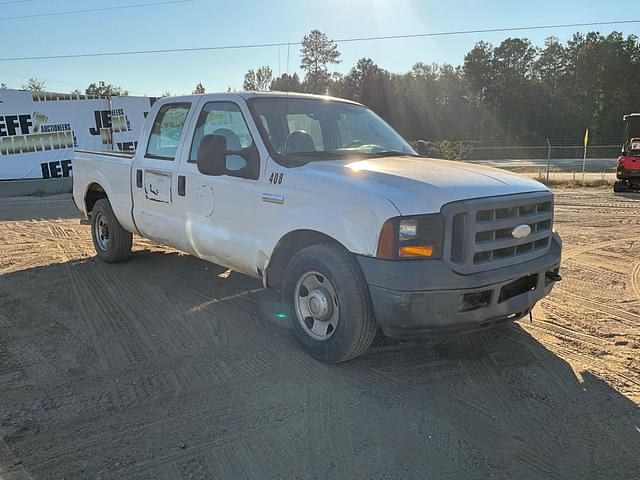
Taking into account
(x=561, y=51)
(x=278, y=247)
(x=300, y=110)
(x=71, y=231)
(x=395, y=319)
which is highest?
(x=561, y=51)

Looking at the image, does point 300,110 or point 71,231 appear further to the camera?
point 71,231

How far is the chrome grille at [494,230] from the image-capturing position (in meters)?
3.43

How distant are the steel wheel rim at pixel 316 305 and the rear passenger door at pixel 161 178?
186 cm

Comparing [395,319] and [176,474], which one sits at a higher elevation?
[395,319]

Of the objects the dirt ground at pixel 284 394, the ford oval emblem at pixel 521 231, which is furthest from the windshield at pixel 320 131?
the dirt ground at pixel 284 394

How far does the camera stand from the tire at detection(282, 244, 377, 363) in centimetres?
361

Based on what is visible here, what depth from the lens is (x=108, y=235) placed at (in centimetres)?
703

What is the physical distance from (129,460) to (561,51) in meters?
83.7

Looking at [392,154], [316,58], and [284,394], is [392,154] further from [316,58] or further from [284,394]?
[316,58]

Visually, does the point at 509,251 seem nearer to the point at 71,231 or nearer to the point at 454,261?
the point at 454,261

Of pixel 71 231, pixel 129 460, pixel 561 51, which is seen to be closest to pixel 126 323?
pixel 129 460

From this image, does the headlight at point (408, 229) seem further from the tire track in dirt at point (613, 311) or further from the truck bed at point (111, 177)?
the truck bed at point (111, 177)

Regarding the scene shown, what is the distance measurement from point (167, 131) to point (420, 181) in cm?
316

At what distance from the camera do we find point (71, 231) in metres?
9.66
